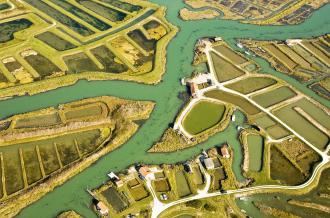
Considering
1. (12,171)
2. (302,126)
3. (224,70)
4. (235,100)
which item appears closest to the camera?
(12,171)

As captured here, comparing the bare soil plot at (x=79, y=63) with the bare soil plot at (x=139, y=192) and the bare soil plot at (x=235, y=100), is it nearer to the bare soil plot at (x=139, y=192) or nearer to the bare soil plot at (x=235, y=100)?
the bare soil plot at (x=235, y=100)

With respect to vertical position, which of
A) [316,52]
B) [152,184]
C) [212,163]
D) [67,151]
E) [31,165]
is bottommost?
[31,165]

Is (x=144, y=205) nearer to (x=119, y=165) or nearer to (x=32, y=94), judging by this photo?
(x=119, y=165)

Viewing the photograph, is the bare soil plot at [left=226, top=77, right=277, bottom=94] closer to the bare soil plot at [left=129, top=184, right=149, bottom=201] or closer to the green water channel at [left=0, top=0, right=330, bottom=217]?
the green water channel at [left=0, top=0, right=330, bottom=217]

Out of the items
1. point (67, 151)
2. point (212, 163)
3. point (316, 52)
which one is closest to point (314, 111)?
point (316, 52)

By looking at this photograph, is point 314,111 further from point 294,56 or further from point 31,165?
point 31,165

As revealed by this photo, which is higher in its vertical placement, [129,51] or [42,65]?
[129,51]

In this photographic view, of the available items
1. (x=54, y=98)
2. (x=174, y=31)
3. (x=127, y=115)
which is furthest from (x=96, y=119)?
(x=174, y=31)
